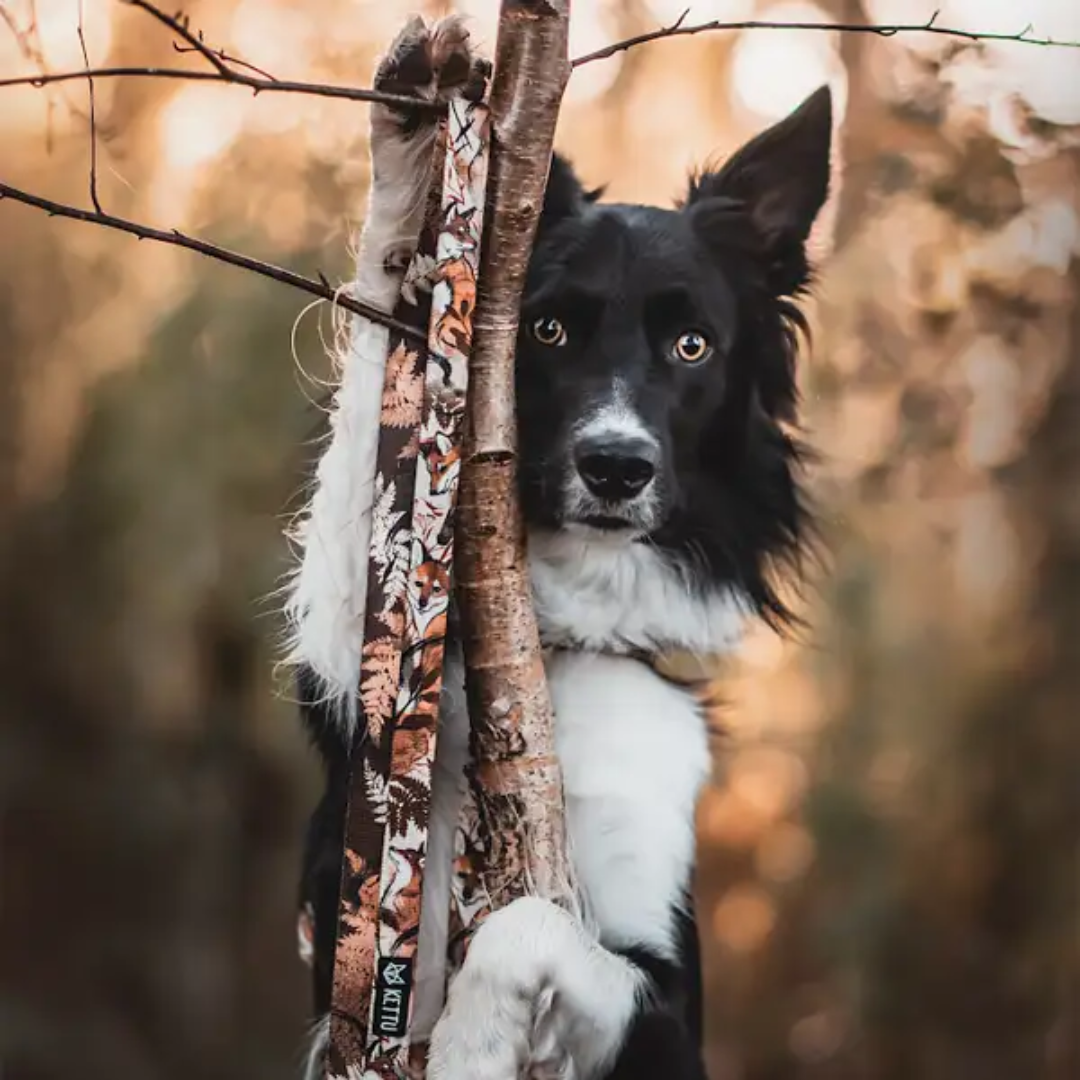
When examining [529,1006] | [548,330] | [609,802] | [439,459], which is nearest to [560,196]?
[548,330]

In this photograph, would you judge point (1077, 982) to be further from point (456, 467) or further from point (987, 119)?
point (456, 467)

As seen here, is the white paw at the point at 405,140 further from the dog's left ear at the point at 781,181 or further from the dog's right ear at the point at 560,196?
the dog's left ear at the point at 781,181

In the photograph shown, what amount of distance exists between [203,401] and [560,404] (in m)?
1.54

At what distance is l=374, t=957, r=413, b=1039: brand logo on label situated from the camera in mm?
1313

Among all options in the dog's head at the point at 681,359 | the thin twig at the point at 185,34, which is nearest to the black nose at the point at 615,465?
the dog's head at the point at 681,359

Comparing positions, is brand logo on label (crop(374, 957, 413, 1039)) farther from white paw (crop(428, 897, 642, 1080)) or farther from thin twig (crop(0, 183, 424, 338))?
thin twig (crop(0, 183, 424, 338))

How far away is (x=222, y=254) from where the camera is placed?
1287 mm

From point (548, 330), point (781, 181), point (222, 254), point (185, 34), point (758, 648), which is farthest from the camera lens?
point (758, 648)

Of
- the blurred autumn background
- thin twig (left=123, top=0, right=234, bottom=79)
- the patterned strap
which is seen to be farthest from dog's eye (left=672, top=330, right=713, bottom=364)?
the blurred autumn background

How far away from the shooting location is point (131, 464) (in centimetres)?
279

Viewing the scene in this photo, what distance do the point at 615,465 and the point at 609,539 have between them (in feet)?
0.38

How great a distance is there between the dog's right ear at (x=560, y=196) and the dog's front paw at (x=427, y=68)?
0.21 meters

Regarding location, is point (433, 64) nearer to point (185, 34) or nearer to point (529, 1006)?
point (185, 34)

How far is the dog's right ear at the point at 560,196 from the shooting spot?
59.1 inches
